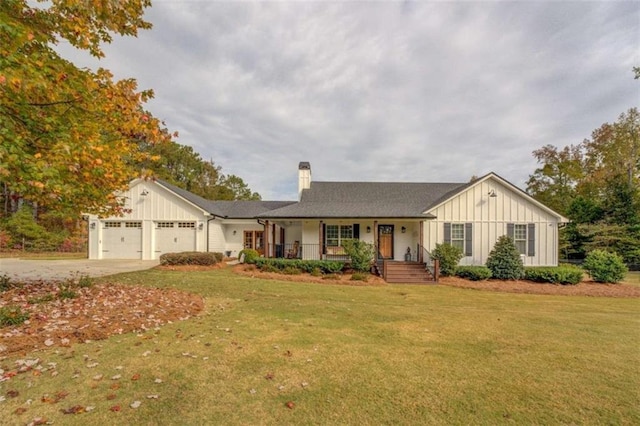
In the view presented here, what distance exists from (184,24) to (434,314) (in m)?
11.3

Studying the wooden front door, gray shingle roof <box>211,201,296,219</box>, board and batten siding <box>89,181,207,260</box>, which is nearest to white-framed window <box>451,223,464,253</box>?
gray shingle roof <box>211,201,296,219</box>

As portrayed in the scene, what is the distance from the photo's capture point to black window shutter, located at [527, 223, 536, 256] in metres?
16.5

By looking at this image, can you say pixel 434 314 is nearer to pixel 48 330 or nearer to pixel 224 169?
pixel 48 330

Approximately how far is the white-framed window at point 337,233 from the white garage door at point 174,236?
9.77 metres

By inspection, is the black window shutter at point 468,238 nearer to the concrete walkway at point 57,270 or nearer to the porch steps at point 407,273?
the porch steps at point 407,273

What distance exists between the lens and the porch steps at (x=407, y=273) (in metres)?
14.0

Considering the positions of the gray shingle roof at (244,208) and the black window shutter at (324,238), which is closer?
the black window shutter at (324,238)

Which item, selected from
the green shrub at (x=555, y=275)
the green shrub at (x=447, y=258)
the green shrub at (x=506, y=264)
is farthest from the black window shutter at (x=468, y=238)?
the green shrub at (x=555, y=275)

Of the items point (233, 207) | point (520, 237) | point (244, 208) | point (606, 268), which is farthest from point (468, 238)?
Answer: point (233, 207)

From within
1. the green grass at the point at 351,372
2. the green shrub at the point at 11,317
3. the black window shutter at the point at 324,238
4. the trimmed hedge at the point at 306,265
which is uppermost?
the black window shutter at the point at 324,238

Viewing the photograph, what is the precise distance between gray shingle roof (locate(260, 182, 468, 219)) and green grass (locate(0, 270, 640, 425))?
9543 millimetres

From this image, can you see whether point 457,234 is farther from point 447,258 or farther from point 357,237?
point 357,237

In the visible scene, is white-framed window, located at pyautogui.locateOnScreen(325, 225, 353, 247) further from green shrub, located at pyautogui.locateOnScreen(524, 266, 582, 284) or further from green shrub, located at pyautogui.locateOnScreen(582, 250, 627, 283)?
green shrub, located at pyautogui.locateOnScreen(582, 250, 627, 283)

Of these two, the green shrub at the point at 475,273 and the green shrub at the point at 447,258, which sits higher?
the green shrub at the point at 447,258
